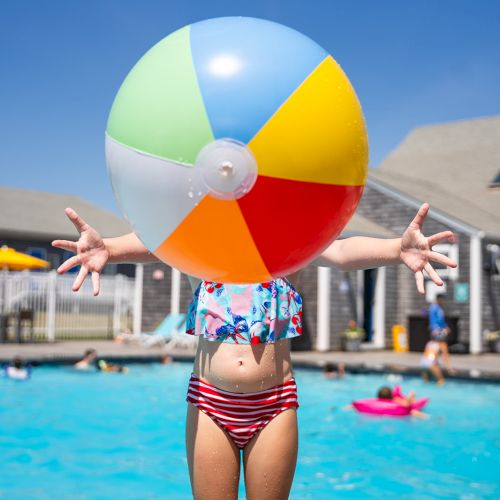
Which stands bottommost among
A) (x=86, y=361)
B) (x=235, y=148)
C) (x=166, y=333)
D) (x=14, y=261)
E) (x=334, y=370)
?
(x=334, y=370)

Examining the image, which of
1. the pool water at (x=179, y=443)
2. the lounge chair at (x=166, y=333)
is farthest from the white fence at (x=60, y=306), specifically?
the pool water at (x=179, y=443)

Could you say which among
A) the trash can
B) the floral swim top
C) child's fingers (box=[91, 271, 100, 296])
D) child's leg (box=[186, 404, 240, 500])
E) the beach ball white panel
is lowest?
the trash can

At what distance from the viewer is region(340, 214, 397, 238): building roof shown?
60.6 ft

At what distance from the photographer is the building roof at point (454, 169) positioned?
20797 millimetres

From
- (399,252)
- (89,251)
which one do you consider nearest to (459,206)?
(399,252)

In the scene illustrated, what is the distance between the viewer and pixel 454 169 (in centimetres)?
2531

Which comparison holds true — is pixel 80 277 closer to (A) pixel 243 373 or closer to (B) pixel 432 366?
(A) pixel 243 373

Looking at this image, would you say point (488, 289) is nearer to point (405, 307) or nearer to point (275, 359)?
point (405, 307)

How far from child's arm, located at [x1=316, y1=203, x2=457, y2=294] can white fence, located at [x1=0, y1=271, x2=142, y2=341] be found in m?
15.3

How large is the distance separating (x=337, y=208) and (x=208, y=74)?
0.61m

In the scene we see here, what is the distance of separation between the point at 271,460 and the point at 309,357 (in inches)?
544

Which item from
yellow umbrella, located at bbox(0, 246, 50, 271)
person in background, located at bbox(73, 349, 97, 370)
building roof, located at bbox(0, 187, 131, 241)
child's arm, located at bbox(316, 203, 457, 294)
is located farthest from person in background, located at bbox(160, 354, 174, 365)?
building roof, located at bbox(0, 187, 131, 241)

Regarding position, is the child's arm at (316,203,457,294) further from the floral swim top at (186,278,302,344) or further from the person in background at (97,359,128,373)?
the person in background at (97,359,128,373)

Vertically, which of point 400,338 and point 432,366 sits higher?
point 400,338
